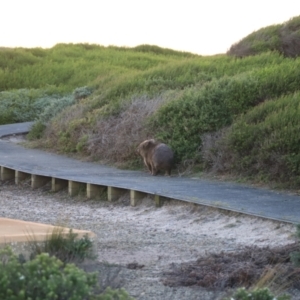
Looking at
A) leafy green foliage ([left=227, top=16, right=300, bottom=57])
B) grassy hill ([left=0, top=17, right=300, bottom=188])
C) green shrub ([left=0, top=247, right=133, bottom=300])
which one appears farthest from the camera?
leafy green foliage ([left=227, top=16, right=300, bottom=57])

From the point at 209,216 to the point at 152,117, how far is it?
7405mm

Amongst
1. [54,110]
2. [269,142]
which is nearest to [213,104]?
[269,142]

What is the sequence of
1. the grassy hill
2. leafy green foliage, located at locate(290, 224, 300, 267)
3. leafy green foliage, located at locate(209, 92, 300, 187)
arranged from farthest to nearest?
the grassy hill < leafy green foliage, located at locate(209, 92, 300, 187) < leafy green foliage, located at locate(290, 224, 300, 267)

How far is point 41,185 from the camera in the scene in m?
17.6

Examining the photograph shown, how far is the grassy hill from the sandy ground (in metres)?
2.67

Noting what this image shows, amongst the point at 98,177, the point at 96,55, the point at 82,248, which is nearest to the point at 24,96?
the point at 96,55

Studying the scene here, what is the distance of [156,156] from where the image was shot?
16.8 meters

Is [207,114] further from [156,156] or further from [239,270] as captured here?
[239,270]

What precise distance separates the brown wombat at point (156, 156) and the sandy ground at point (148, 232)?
6.43ft

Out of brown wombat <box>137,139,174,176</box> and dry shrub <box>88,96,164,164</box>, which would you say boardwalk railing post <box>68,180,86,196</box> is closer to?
brown wombat <box>137,139,174,176</box>

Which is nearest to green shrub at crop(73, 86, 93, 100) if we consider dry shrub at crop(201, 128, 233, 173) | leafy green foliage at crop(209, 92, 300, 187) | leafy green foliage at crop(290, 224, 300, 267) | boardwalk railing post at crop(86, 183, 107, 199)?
dry shrub at crop(201, 128, 233, 173)

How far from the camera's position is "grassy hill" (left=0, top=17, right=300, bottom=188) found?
51.9 ft

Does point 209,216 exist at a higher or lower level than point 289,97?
lower

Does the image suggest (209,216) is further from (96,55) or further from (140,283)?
(96,55)
